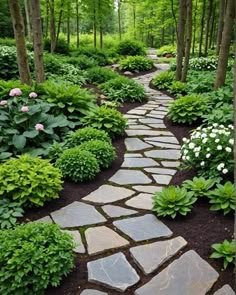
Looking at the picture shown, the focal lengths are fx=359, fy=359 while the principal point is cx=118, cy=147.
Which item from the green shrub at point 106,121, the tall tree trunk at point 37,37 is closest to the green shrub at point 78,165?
the green shrub at point 106,121

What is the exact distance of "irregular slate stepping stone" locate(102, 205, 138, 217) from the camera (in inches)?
131

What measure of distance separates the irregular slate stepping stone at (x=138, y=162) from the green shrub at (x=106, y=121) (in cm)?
84

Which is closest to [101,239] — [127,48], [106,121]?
[106,121]

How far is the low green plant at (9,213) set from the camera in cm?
299

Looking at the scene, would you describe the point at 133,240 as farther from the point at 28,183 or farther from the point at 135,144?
the point at 135,144

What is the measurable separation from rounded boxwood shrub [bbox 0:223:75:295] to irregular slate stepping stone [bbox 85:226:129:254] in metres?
0.31

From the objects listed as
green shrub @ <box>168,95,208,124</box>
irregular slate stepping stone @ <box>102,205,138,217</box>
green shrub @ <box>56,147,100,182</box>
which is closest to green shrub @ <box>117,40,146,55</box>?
green shrub @ <box>168,95,208,124</box>

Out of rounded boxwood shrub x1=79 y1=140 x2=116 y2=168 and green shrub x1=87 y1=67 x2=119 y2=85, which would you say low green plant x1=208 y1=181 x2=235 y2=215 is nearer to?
rounded boxwood shrub x1=79 y1=140 x2=116 y2=168

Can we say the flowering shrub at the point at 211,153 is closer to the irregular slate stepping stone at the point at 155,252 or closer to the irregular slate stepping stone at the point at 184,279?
the irregular slate stepping stone at the point at 155,252

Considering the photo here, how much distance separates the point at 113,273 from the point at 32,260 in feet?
1.88

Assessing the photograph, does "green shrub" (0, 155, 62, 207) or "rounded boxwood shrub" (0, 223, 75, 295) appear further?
"green shrub" (0, 155, 62, 207)

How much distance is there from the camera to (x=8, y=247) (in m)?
2.37

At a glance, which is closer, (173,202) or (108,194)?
(173,202)

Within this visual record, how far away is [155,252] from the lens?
2.74 m
